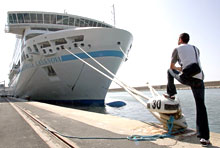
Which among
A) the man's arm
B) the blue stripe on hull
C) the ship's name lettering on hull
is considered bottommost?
the ship's name lettering on hull

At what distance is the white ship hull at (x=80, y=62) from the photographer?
48.9 feet

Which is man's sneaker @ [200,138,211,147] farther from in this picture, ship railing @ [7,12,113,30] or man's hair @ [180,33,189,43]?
ship railing @ [7,12,113,30]

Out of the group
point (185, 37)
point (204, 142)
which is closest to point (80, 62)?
point (185, 37)

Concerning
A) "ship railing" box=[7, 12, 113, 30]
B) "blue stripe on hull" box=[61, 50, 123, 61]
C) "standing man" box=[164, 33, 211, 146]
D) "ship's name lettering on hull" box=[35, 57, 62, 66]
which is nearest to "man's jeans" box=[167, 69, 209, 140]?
"standing man" box=[164, 33, 211, 146]

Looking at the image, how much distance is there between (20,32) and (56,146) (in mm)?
23278

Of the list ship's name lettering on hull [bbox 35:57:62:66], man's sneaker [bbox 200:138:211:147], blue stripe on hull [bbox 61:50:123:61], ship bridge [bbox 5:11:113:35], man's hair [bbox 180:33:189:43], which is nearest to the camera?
man's sneaker [bbox 200:138:211:147]

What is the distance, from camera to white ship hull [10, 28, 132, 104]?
14914 mm

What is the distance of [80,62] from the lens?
592 inches

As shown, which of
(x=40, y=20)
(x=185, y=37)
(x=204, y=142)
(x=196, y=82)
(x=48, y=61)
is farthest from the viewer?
(x=40, y=20)

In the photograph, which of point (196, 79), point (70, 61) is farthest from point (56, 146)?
point (70, 61)

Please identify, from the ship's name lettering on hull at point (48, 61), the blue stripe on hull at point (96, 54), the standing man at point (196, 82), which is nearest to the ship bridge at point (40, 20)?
the ship's name lettering on hull at point (48, 61)

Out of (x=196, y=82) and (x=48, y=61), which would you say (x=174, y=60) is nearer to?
(x=196, y=82)

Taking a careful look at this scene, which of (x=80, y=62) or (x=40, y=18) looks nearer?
(x=80, y=62)

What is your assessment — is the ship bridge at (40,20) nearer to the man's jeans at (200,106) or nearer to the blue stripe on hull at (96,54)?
the blue stripe on hull at (96,54)
